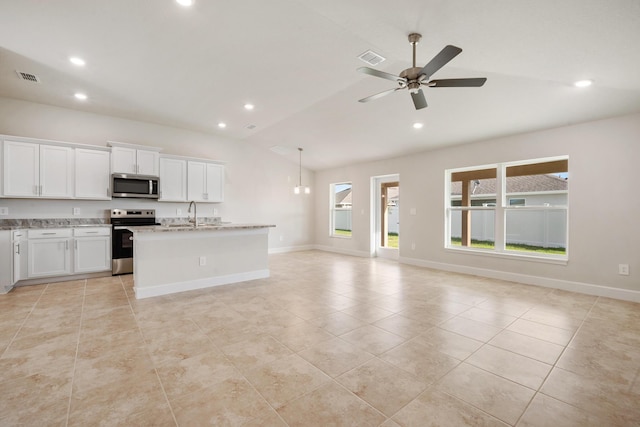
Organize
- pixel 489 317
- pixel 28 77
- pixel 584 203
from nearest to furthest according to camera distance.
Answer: pixel 489 317
pixel 28 77
pixel 584 203

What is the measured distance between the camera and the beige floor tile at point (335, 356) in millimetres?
2113

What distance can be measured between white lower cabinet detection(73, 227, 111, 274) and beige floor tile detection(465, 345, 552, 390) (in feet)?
18.5

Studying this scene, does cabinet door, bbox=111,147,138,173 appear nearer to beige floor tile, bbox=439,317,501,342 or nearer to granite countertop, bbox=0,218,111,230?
granite countertop, bbox=0,218,111,230

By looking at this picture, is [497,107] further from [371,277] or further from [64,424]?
[64,424]

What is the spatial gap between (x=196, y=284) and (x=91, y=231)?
2.25m

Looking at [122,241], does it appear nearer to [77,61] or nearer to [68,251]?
[68,251]

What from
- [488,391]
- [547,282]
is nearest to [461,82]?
[488,391]

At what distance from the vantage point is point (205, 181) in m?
6.18

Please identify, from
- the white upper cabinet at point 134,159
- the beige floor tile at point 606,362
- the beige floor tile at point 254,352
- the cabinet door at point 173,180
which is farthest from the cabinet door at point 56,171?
the beige floor tile at point 606,362

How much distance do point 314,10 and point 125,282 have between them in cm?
482

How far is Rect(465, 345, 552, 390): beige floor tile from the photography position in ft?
6.49

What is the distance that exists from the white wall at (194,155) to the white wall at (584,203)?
3.93 metres

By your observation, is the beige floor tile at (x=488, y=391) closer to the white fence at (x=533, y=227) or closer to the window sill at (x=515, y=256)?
the window sill at (x=515, y=256)

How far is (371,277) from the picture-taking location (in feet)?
16.5
